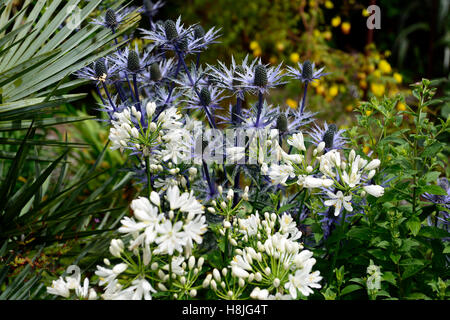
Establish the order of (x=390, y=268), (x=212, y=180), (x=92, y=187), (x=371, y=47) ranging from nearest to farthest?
(x=390, y=268)
(x=212, y=180)
(x=92, y=187)
(x=371, y=47)

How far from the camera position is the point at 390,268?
1.18 meters

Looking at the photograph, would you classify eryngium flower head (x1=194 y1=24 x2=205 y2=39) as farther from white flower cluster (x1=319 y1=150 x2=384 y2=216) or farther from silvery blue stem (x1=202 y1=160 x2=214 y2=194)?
white flower cluster (x1=319 y1=150 x2=384 y2=216)

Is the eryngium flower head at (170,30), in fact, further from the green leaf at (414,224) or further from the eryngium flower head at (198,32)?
the green leaf at (414,224)

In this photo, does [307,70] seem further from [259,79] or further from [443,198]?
[443,198]

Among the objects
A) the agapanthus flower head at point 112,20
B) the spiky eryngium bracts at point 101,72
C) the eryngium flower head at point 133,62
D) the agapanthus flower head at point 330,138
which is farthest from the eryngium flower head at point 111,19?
the agapanthus flower head at point 330,138

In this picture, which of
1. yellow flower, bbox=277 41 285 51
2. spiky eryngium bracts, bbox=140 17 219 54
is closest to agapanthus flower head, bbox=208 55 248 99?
spiky eryngium bracts, bbox=140 17 219 54

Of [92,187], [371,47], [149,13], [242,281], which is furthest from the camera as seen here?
[371,47]

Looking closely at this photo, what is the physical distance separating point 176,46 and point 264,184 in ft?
1.60

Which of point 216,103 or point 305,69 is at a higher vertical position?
point 305,69

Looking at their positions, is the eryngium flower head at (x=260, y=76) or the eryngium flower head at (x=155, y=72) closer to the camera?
the eryngium flower head at (x=260, y=76)

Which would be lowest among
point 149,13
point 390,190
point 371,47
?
point 390,190

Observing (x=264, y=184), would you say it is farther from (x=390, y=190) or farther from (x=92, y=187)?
(x=92, y=187)
